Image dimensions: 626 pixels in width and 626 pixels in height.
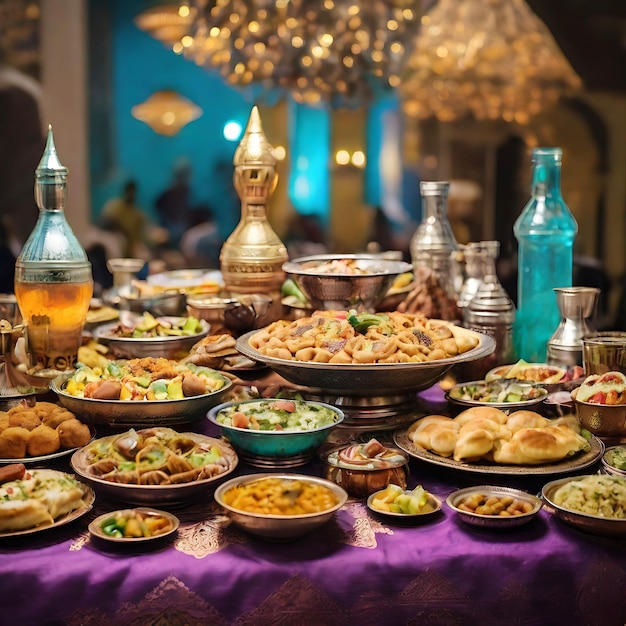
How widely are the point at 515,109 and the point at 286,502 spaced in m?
5.09

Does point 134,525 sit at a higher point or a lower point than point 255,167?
lower

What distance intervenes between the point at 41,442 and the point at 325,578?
0.76m

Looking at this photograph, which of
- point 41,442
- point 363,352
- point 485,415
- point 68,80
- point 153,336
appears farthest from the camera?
point 68,80

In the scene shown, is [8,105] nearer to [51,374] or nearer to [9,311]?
[9,311]

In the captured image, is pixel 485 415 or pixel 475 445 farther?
pixel 485 415

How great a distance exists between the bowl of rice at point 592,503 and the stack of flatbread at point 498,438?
4.8 inches

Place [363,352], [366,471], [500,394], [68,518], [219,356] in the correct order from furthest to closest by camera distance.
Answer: [219,356]
[500,394]
[363,352]
[366,471]
[68,518]

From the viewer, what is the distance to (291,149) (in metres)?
6.11

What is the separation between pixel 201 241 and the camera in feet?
20.3

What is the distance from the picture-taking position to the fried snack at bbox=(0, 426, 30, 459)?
1942 mm

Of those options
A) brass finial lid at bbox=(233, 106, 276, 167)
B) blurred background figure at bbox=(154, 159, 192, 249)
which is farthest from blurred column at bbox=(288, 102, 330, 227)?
brass finial lid at bbox=(233, 106, 276, 167)

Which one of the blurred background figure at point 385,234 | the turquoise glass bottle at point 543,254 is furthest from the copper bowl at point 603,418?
the blurred background figure at point 385,234

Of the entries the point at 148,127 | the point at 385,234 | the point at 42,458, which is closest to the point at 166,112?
the point at 148,127

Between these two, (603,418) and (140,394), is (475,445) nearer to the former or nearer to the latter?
(603,418)
